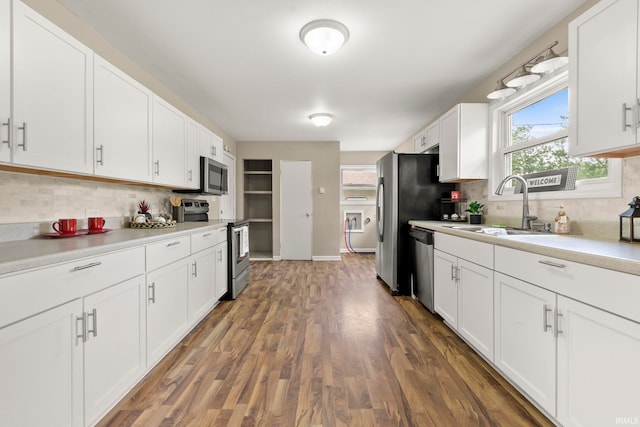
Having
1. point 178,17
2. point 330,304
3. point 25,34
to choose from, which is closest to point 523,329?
point 330,304

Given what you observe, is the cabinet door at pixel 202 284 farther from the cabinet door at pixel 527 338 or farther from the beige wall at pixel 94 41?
the cabinet door at pixel 527 338

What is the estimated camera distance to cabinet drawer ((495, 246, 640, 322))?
1030 millimetres

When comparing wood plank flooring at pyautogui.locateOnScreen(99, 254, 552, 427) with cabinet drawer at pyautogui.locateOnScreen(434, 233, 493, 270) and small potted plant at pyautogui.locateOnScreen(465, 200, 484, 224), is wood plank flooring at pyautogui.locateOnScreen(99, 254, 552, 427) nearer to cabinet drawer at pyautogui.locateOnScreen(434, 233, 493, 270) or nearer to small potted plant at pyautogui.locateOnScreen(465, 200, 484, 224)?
cabinet drawer at pyautogui.locateOnScreen(434, 233, 493, 270)

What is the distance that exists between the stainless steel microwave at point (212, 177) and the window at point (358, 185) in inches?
140

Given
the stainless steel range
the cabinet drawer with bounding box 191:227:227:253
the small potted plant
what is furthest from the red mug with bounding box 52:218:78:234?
the small potted plant

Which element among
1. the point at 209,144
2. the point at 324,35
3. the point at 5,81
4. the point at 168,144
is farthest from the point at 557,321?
the point at 209,144

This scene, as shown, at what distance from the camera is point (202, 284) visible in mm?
2689

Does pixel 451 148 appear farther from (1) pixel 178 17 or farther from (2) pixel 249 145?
(2) pixel 249 145

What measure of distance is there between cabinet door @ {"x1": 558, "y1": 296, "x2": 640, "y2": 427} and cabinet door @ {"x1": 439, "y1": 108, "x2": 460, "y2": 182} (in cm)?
207

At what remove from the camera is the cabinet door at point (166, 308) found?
6.06 ft

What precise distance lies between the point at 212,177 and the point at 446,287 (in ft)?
9.62

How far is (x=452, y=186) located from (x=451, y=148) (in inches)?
29.1

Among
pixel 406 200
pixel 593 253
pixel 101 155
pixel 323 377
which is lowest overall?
pixel 323 377

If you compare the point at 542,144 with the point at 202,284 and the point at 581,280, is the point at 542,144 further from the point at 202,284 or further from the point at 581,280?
the point at 202,284
